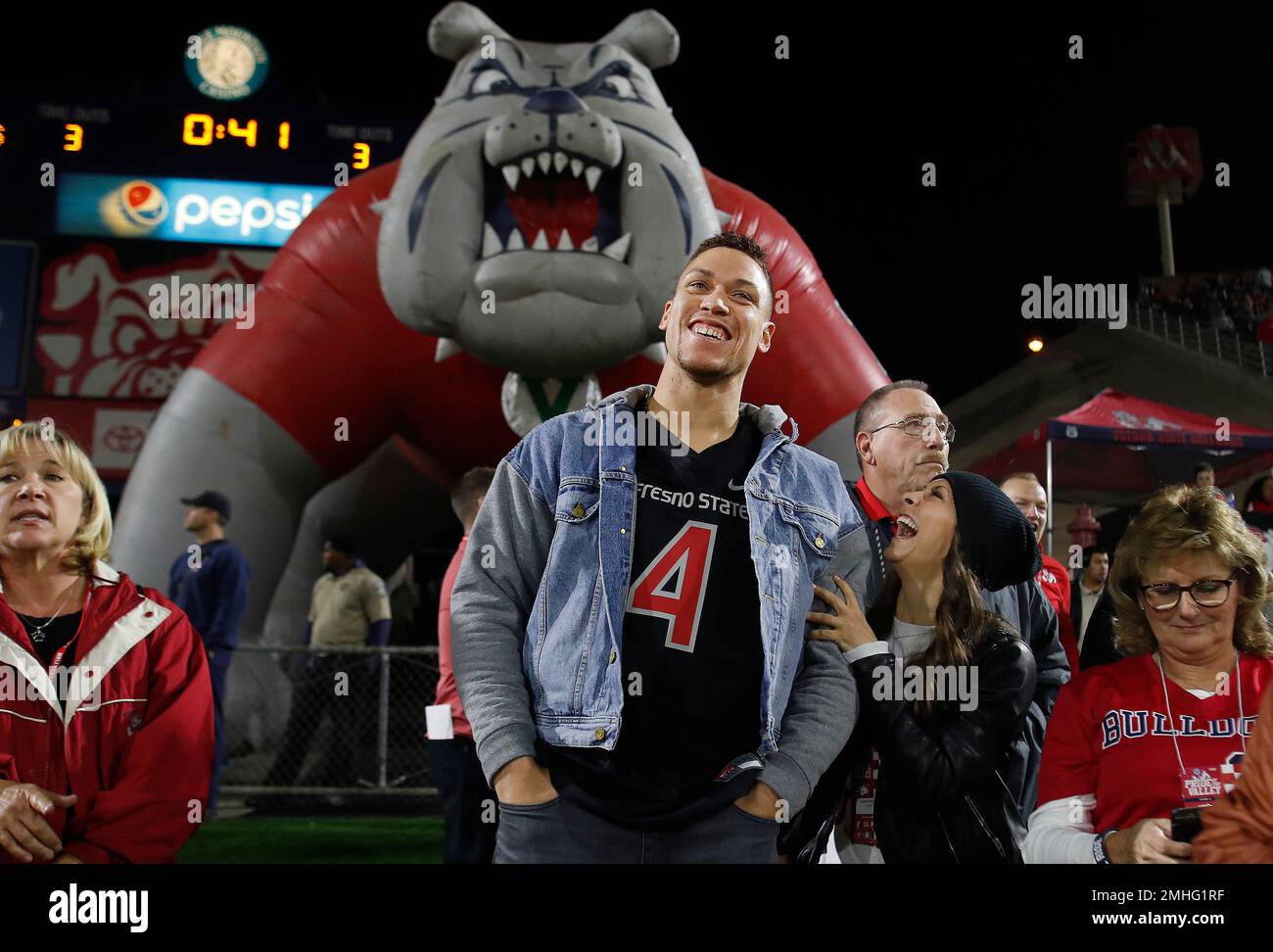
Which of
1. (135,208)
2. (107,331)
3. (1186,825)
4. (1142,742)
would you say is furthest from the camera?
(107,331)

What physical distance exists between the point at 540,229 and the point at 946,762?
3.35 meters

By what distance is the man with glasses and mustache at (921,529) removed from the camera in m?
2.29

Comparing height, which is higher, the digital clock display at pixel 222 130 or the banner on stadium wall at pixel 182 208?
the digital clock display at pixel 222 130

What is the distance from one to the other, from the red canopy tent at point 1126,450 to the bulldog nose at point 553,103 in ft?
11.2

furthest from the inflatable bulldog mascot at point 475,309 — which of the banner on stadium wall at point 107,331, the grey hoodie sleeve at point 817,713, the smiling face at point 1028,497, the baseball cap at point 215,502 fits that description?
the banner on stadium wall at point 107,331

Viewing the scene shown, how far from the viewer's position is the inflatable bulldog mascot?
4.95 metres

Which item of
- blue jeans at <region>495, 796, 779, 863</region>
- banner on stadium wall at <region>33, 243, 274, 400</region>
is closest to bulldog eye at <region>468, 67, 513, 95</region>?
blue jeans at <region>495, 796, 779, 863</region>

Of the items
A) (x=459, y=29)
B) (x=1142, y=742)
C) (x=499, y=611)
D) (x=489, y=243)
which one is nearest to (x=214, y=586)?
(x=489, y=243)

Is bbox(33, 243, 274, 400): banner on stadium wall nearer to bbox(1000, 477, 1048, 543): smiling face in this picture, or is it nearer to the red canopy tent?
the red canopy tent

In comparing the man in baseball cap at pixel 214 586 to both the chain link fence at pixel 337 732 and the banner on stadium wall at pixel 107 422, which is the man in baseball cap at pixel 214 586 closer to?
the chain link fence at pixel 337 732

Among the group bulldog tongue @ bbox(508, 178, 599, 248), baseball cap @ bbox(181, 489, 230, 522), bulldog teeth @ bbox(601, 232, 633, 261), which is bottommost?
baseball cap @ bbox(181, 489, 230, 522)

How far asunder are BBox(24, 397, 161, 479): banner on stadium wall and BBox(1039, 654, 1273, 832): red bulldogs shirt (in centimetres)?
1123

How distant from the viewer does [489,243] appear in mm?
4992

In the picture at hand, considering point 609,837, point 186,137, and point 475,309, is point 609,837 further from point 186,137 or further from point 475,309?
point 186,137
